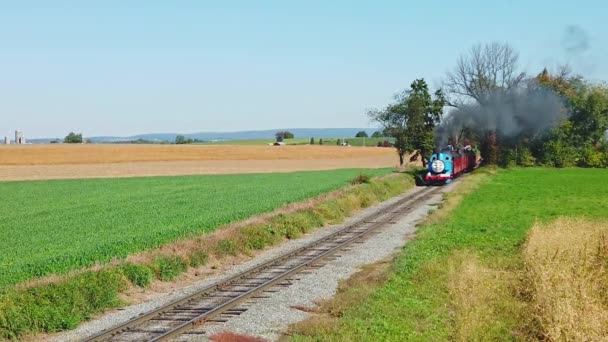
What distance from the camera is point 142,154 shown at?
343ft

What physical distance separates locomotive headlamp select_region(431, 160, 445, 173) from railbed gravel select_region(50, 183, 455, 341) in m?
32.4

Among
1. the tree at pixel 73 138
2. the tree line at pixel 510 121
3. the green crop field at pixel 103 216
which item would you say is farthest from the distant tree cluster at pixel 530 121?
the tree at pixel 73 138

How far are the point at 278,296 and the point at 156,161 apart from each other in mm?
85117

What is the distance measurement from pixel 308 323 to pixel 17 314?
6.16 metres

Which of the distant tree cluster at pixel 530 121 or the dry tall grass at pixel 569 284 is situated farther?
the distant tree cluster at pixel 530 121

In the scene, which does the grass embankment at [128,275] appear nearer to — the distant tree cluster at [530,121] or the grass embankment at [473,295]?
the grass embankment at [473,295]

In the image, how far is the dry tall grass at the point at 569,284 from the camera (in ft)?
33.7

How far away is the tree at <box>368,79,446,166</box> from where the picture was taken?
81.2 meters

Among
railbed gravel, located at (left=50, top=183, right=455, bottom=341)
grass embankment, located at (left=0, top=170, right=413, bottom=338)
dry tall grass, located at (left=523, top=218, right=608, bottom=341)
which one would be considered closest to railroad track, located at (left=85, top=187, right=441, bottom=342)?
railbed gravel, located at (left=50, top=183, right=455, bottom=341)

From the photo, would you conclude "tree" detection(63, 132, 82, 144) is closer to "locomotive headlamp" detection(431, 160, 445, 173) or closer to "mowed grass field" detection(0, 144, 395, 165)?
"mowed grass field" detection(0, 144, 395, 165)

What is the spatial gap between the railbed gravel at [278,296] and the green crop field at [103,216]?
296cm

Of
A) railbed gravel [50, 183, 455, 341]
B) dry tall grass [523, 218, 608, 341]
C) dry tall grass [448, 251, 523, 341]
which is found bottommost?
railbed gravel [50, 183, 455, 341]

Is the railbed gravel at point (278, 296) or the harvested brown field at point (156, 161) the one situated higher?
the harvested brown field at point (156, 161)

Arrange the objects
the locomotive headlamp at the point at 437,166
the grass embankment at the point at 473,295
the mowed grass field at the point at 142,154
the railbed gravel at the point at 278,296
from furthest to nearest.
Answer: the mowed grass field at the point at 142,154, the locomotive headlamp at the point at 437,166, the railbed gravel at the point at 278,296, the grass embankment at the point at 473,295
